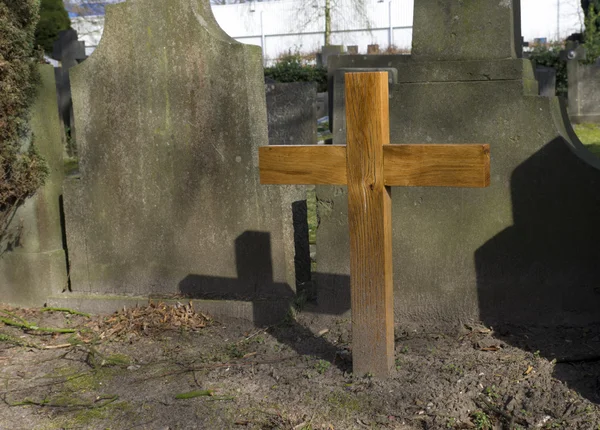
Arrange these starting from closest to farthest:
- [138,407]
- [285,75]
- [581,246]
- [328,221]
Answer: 1. [138,407]
2. [581,246]
3. [328,221]
4. [285,75]

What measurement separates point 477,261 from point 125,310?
229 centimetres

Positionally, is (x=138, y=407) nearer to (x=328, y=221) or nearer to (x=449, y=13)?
(x=328, y=221)

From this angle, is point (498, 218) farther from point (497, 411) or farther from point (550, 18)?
point (550, 18)

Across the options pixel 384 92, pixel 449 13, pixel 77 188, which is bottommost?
pixel 77 188

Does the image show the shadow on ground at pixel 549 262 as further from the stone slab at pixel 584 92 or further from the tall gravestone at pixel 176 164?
the stone slab at pixel 584 92

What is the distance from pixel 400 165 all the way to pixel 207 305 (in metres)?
1.89

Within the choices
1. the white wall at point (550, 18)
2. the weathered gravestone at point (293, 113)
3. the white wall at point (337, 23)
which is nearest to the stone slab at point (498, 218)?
the weathered gravestone at point (293, 113)

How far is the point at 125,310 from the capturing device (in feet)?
16.4

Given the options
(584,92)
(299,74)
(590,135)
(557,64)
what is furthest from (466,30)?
(299,74)

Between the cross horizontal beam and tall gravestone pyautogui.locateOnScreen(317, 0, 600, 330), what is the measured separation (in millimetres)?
785

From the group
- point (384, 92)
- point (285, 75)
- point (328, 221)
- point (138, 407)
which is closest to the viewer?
point (384, 92)

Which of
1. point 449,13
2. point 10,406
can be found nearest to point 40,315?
A: point 10,406

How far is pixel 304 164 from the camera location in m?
3.72

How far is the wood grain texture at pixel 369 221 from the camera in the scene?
138 inches
